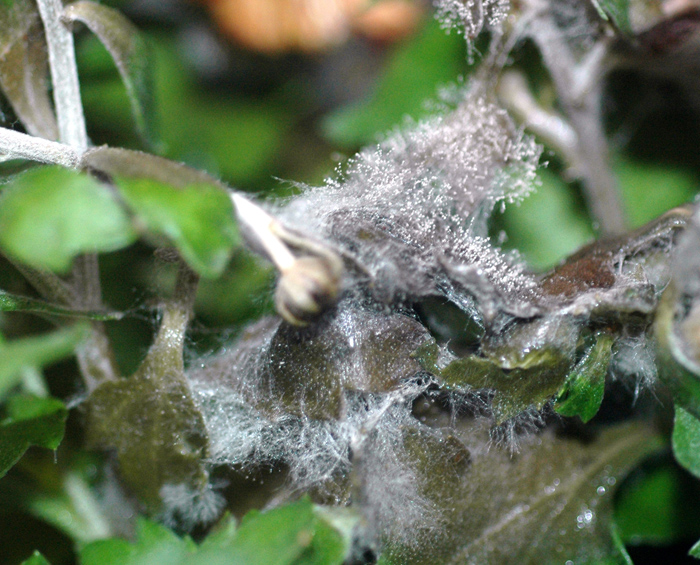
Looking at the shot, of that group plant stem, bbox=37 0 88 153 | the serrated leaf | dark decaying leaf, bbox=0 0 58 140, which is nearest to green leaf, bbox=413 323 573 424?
the serrated leaf

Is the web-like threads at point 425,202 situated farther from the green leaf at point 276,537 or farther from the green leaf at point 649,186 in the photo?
the green leaf at point 649,186

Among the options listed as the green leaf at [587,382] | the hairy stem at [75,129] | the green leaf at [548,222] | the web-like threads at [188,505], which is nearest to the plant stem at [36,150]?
the hairy stem at [75,129]

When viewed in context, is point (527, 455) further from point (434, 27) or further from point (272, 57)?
point (272, 57)

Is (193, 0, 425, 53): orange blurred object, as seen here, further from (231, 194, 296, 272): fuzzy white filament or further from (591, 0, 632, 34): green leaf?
(231, 194, 296, 272): fuzzy white filament

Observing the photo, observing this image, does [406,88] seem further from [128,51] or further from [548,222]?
[128,51]

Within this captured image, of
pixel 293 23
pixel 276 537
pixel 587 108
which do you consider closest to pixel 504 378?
pixel 276 537
